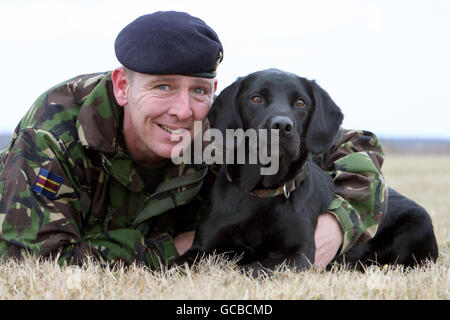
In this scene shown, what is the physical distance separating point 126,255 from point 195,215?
904 millimetres

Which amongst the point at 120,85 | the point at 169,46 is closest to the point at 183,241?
the point at 120,85

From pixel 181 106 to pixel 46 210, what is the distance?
1.04 m

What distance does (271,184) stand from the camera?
11.4ft

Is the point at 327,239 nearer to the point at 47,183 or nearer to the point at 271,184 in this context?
the point at 271,184

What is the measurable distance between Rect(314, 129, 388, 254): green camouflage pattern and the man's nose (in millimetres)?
1158

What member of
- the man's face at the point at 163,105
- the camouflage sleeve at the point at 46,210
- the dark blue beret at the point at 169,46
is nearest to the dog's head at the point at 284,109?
the man's face at the point at 163,105

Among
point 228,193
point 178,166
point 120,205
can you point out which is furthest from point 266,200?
point 120,205

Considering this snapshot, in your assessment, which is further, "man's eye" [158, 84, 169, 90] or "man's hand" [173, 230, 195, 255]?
"man's hand" [173, 230, 195, 255]

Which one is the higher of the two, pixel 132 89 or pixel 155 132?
pixel 132 89

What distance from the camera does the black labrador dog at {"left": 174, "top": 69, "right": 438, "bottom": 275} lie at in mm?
3301

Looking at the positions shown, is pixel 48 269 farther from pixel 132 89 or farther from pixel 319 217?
pixel 319 217

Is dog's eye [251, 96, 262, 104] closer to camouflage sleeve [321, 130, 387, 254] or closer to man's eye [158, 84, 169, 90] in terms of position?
man's eye [158, 84, 169, 90]

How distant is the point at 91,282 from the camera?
2.58 meters

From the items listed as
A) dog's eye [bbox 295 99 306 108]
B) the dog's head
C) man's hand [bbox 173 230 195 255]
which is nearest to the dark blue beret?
the dog's head
